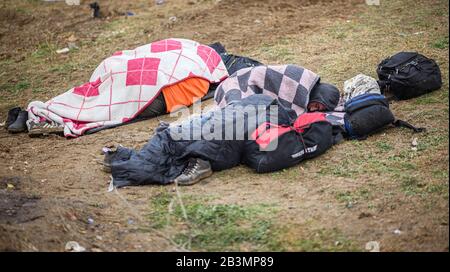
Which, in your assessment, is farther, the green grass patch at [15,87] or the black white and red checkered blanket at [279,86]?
the green grass patch at [15,87]

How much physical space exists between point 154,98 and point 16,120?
134 centimetres

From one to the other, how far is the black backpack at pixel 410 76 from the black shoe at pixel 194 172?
197cm

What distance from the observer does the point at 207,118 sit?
4051 mm

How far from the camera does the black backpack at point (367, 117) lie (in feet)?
13.9

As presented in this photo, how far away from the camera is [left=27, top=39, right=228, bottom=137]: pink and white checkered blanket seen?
5.11 m

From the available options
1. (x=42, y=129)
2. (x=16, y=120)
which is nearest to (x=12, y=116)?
(x=16, y=120)

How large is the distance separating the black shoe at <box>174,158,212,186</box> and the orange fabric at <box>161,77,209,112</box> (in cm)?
139

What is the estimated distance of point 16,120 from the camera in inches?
204

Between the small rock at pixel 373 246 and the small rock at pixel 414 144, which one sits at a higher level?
the small rock at pixel 373 246

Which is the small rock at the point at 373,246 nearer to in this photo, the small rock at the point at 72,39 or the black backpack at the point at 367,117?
the black backpack at the point at 367,117

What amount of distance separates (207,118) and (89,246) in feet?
4.63

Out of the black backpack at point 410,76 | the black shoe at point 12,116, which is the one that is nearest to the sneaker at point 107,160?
the black shoe at point 12,116

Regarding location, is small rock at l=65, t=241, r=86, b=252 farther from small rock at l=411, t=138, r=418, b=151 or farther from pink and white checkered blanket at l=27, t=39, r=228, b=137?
small rock at l=411, t=138, r=418, b=151

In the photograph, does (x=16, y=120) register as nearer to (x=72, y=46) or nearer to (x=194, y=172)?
(x=194, y=172)
